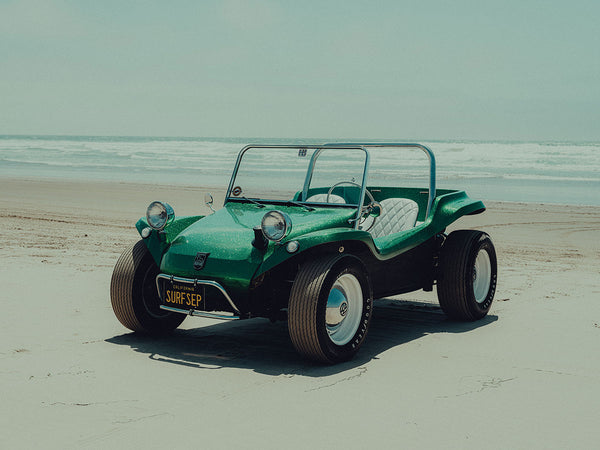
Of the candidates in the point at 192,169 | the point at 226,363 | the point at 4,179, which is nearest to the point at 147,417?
the point at 226,363

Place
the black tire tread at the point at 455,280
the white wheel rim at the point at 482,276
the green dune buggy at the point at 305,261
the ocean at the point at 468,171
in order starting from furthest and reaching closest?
the ocean at the point at 468,171, the white wheel rim at the point at 482,276, the black tire tread at the point at 455,280, the green dune buggy at the point at 305,261

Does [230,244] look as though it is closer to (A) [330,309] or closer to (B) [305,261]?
(B) [305,261]

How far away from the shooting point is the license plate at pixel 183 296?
205 inches

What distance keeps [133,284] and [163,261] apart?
13.9 inches

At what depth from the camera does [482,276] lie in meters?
7.04

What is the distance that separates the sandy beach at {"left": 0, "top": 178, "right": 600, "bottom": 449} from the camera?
3826 millimetres

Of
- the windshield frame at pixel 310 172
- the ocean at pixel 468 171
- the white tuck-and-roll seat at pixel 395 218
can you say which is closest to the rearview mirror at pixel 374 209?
the windshield frame at pixel 310 172

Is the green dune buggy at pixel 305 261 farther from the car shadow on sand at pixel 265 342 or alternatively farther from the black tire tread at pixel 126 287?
the car shadow on sand at pixel 265 342

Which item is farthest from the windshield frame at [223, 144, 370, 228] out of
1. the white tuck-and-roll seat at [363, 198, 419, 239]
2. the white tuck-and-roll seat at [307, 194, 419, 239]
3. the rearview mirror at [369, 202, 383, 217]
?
the white tuck-and-roll seat at [363, 198, 419, 239]

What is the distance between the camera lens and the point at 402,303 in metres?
7.57

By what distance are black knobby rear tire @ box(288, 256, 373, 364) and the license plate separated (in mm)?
650

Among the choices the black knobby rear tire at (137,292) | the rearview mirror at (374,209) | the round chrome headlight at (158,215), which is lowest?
the black knobby rear tire at (137,292)

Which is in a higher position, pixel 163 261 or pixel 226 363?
pixel 163 261

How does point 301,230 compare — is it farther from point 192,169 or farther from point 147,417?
point 192,169
